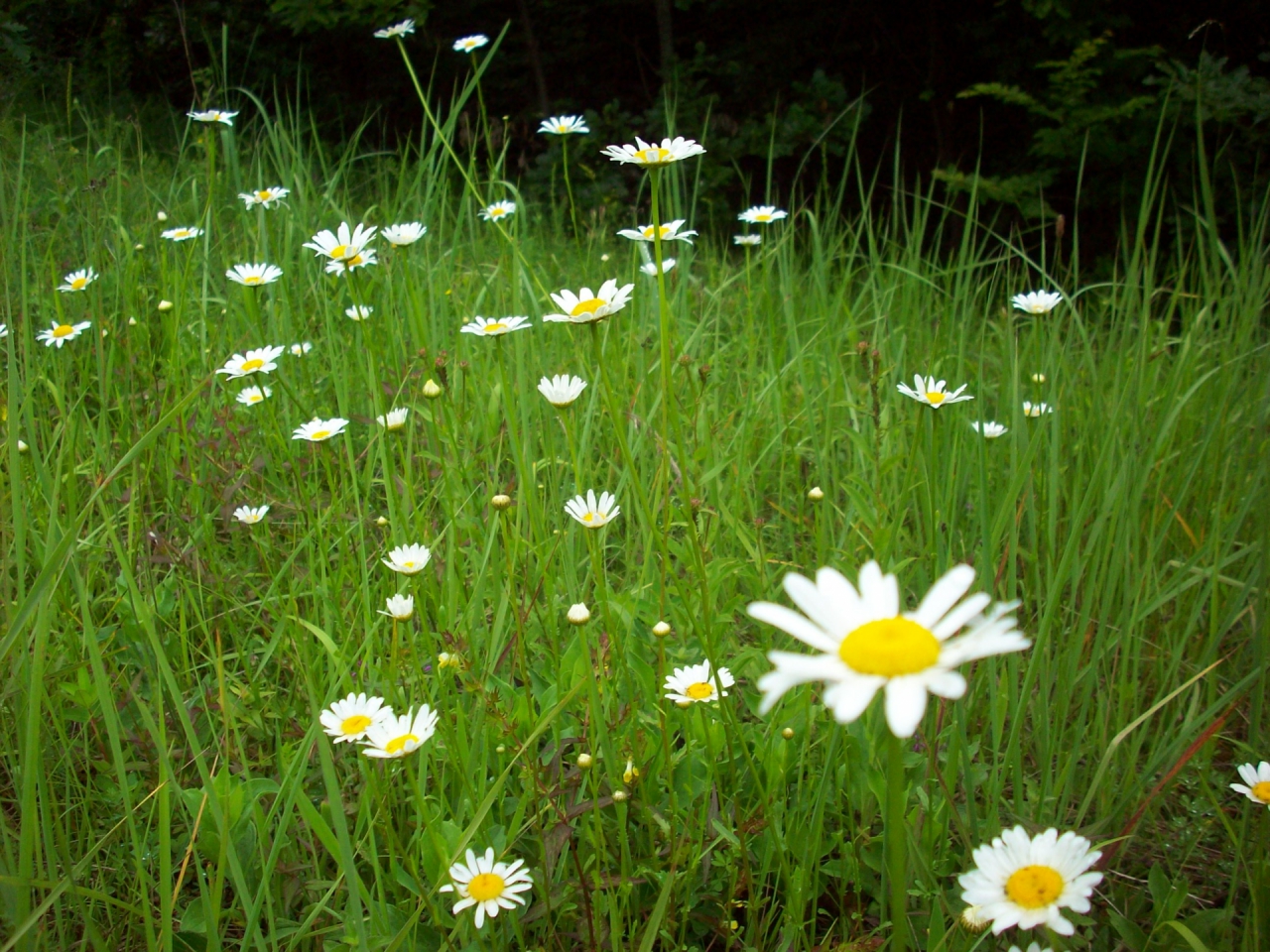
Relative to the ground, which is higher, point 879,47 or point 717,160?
point 879,47

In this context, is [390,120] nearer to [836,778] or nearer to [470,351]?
[470,351]

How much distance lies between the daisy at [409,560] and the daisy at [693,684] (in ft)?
1.05

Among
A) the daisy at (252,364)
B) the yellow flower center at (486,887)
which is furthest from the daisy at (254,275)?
the yellow flower center at (486,887)

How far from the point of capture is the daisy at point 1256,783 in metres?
0.86

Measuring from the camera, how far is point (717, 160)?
5156 millimetres

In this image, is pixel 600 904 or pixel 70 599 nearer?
pixel 600 904

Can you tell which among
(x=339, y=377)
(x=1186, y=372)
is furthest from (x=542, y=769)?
(x=1186, y=372)

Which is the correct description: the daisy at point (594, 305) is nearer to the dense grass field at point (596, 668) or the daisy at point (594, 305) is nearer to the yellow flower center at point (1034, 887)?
the dense grass field at point (596, 668)

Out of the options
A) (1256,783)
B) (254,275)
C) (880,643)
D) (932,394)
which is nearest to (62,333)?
(254,275)

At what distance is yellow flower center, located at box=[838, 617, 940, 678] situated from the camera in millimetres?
488

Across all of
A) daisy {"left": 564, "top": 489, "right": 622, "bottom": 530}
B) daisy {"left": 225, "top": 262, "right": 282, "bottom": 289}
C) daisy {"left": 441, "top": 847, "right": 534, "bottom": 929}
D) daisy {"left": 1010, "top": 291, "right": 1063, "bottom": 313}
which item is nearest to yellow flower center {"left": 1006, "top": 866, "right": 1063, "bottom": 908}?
daisy {"left": 441, "top": 847, "right": 534, "bottom": 929}

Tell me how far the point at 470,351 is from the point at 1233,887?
1.70 meters

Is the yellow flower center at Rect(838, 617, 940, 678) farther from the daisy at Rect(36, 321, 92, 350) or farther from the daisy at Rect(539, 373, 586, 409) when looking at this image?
the daisy at Rect(36, 321, 92, 350)

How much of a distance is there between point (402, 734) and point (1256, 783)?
2.77 ft
